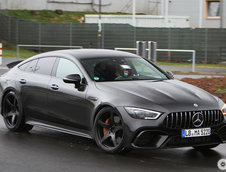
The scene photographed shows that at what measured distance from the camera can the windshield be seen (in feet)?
27.0

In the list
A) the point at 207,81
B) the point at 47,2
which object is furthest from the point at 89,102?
the point at 47,2

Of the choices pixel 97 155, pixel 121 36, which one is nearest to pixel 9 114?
pixel 97 155

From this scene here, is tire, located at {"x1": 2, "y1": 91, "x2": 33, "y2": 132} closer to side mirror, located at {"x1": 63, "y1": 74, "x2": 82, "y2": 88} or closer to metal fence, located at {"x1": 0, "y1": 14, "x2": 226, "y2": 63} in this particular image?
side mirror, located at {"x1": 63, "y1": 74, "x2": 82, "y2": 88}

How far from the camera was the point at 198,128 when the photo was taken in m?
7.23

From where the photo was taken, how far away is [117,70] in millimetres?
8367

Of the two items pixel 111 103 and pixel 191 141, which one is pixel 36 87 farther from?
pixel 191 141

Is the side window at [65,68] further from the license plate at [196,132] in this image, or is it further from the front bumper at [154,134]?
the license plate at [196,132]

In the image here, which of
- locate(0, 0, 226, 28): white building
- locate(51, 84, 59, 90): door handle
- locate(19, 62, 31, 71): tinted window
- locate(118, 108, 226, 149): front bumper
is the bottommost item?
locate(118, 108, 226, 149): front bumper

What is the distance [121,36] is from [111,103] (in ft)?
98.4

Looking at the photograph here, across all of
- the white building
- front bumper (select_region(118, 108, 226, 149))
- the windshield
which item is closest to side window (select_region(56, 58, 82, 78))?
the windshield

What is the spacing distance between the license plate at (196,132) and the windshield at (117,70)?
4.82 feet

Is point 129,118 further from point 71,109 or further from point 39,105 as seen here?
point 39,105

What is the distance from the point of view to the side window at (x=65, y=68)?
8.49 metres

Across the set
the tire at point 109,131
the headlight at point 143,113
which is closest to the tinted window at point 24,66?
the tire at point 109,131
